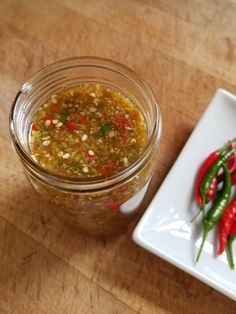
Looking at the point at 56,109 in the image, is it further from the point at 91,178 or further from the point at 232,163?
the point at 232,163

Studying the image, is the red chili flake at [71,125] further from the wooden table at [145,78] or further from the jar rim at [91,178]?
the wooden table at [145,78]

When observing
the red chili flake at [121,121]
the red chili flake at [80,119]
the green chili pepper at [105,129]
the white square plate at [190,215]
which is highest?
the red chili flake at [121,121]

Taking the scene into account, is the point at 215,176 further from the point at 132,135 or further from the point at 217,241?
the point at 132,135

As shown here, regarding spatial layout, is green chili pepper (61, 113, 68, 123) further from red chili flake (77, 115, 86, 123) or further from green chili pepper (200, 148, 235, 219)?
green chili pepper (200, 148, 235, 219)

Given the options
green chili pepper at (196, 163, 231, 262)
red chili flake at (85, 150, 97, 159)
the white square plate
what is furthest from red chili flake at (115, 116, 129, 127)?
green chili pepper at (196, 163, 231, 262)

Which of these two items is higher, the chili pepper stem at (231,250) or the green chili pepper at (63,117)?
the green chili pepper at (63,117)

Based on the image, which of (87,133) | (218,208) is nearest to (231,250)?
(218,208)

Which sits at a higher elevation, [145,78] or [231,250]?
[145,78]

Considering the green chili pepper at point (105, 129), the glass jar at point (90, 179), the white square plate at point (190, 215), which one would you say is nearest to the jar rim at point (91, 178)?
the glass jar at point (90, 179)
